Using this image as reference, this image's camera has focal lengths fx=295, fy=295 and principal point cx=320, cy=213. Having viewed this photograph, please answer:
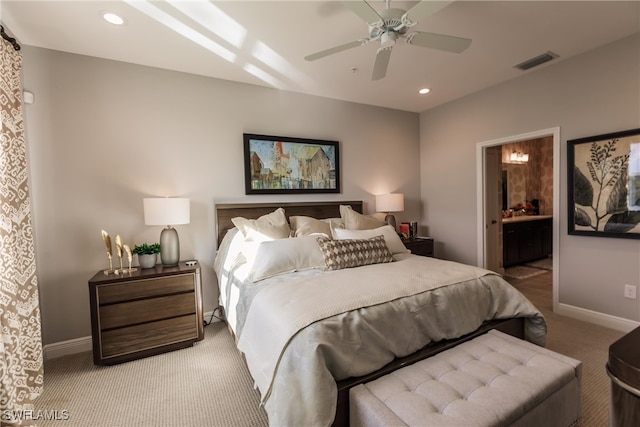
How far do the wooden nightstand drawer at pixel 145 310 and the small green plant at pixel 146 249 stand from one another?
0.45m

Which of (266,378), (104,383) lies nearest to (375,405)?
(266,378)

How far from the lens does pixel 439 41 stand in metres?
1.98

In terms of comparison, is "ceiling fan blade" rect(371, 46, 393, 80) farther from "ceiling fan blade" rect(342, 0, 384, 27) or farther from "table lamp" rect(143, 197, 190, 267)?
"table lamp" rect(143, 197, 190, 267)

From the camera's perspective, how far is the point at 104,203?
278 centimetres

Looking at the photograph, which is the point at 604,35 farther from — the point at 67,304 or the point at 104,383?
the point at 67,304

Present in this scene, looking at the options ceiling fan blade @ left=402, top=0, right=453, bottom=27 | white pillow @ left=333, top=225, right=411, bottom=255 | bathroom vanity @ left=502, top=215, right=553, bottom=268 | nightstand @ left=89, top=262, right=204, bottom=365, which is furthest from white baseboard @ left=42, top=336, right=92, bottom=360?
bathroom vanity @ left=502, top=215, right=553, bottom=268

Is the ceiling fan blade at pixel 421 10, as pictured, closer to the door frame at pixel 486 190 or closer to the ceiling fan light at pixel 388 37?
the ceiling fan light at pixel 388 37

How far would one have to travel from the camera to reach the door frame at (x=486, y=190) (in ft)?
10.5

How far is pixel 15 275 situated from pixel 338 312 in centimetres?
210

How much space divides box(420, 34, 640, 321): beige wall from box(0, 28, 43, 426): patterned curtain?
458cm

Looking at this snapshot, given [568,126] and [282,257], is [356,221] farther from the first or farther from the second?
[568,126]

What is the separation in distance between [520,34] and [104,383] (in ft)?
14.2

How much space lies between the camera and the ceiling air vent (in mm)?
2945

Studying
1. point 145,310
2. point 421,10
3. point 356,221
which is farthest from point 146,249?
point 421,10
